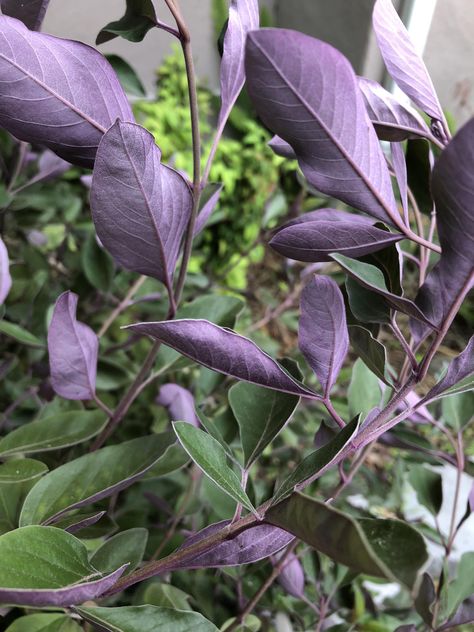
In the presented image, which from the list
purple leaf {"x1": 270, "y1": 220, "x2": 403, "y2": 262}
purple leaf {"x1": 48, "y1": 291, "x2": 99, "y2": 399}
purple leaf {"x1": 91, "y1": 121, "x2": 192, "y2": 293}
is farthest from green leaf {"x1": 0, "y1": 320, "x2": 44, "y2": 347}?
purple leaf {"x1": 270, "y1": 220, "x2": 403, "y2": 262}

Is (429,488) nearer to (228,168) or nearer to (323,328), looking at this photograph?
(323,328)

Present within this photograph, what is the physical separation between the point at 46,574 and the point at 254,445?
0.15 metres

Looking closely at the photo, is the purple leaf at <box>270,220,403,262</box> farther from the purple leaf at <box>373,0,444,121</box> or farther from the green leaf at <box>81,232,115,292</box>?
the green leaf at <box>81,232,115,292</box>

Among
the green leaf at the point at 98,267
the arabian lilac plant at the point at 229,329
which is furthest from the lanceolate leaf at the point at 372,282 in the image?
the green leaf at the point at 98,267

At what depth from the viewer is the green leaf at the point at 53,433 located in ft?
1.35

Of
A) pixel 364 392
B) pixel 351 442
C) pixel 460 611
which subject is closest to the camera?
pixel 351 442

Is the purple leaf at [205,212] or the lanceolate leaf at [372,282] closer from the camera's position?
the lanceolate leaf at [372,282]

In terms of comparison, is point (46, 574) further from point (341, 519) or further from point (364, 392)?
point (364, 392)

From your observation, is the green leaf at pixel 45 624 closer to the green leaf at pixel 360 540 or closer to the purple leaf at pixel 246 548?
the purple leaf at pixel 246 548

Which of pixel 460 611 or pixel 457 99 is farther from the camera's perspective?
pixel 457 99

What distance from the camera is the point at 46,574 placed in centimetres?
27

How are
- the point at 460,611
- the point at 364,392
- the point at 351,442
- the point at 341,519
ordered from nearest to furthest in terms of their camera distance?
the point at 341,519, the point at 351,442, the point at 460,611, the point at 364,392

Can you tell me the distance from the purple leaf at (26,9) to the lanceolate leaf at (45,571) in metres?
0.28

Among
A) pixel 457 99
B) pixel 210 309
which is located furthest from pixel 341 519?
pixel 457 99
